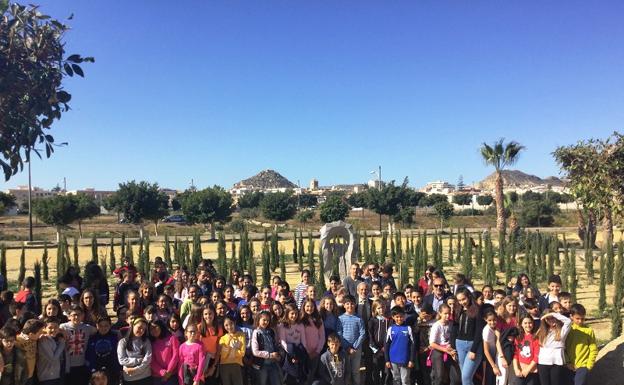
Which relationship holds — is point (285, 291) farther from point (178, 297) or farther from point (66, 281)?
point (66, 281)

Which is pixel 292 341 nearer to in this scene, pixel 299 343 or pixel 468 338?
pixel 299 343

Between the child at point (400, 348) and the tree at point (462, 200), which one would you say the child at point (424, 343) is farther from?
the tree at point (462, 200)

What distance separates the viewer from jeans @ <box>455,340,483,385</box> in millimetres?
5152

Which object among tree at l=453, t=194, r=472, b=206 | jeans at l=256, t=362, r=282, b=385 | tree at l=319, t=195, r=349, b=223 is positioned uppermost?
tree at l=453, t=194, r=472, b=206

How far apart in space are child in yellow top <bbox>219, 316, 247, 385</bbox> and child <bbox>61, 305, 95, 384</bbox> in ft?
4.32

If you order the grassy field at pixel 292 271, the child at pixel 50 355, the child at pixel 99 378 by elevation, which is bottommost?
the grassy field at pixel 292 271

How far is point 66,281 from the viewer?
7297 millimetres

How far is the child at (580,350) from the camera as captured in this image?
5051 millimetres

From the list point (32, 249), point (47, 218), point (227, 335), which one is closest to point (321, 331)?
point (227, 335)

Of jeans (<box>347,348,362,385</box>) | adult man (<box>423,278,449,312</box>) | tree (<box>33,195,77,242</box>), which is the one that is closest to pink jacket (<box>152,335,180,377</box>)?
jeans (<box>347,348,362,385</box>)

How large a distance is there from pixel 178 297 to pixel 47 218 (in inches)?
1111

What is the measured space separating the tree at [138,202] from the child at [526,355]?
31.2 m

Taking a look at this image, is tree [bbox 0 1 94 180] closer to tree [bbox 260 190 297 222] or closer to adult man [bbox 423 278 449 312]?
adult man [bbox 423 278 449 312]

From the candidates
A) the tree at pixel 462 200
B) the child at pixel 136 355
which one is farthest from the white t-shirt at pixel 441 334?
the tree at pixel 462 200
